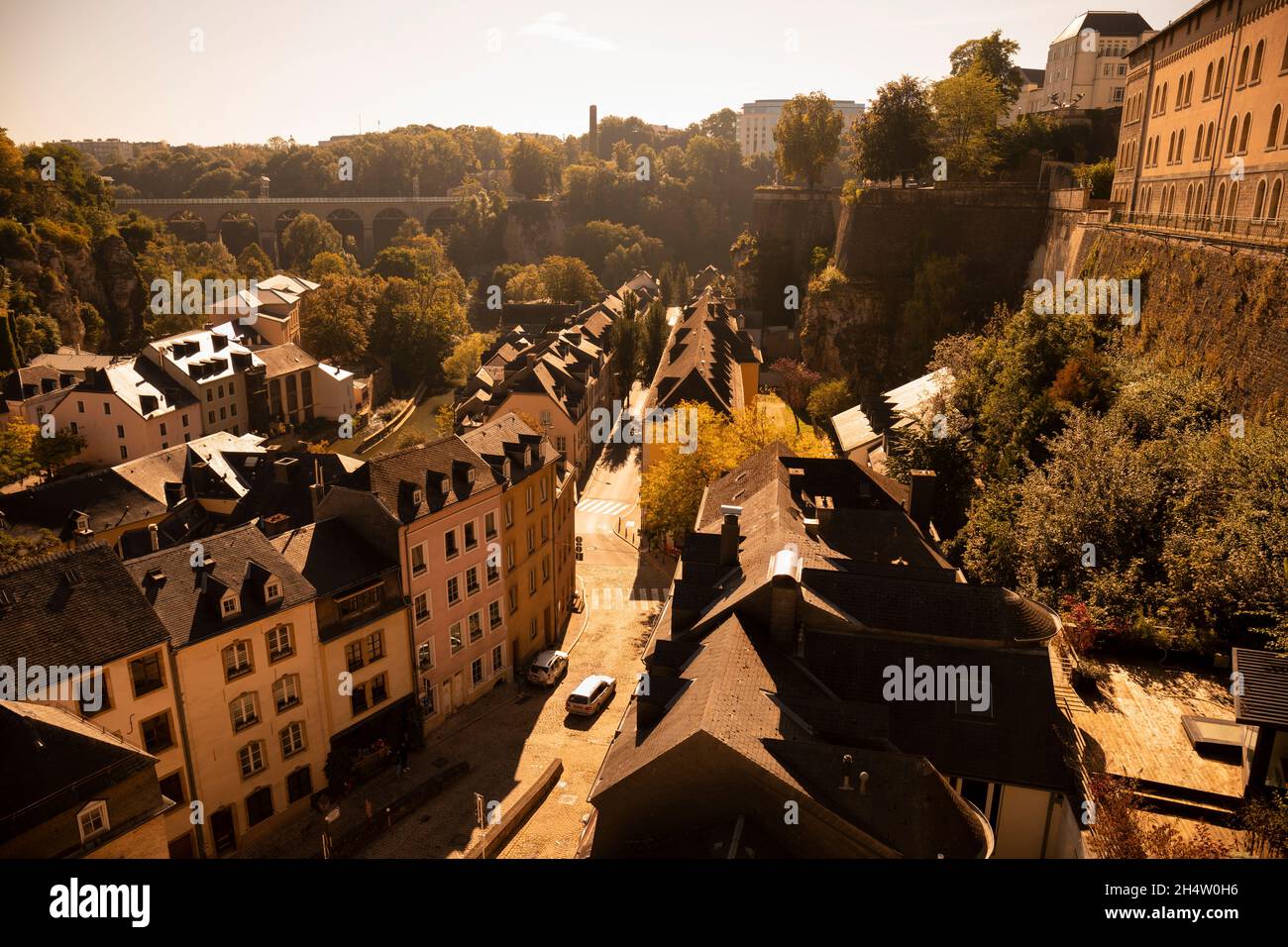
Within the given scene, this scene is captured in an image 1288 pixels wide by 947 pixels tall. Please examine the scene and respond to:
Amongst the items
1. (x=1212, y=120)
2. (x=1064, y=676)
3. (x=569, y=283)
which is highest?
(x=1212, y=120)

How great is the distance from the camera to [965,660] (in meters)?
18.5

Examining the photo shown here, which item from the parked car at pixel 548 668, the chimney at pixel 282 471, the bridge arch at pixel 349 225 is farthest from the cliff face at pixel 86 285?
the parked car at pixel 548 668

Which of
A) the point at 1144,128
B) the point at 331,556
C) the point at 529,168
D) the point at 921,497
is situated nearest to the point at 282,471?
the point at 331,556

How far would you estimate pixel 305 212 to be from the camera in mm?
138000

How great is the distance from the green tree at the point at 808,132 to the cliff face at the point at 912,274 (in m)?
18.2

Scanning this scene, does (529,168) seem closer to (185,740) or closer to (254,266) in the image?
(254,266)

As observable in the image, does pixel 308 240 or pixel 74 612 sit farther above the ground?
pixel 308 240

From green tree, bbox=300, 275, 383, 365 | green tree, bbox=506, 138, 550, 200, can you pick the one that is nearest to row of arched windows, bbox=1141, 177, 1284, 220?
green tree, bbox=300, 275, 383, 365

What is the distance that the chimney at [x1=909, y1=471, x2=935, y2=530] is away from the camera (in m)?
28.6

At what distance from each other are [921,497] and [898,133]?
44.3 meters

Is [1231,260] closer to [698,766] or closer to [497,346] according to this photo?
[698,766]

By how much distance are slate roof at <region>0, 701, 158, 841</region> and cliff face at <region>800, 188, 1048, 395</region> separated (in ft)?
159

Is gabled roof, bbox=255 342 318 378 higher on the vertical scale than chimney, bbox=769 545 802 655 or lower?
lower

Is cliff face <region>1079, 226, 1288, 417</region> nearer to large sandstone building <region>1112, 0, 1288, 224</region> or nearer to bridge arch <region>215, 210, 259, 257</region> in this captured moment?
large sandstone building <region>1112, 0, 1288, 224</region>
